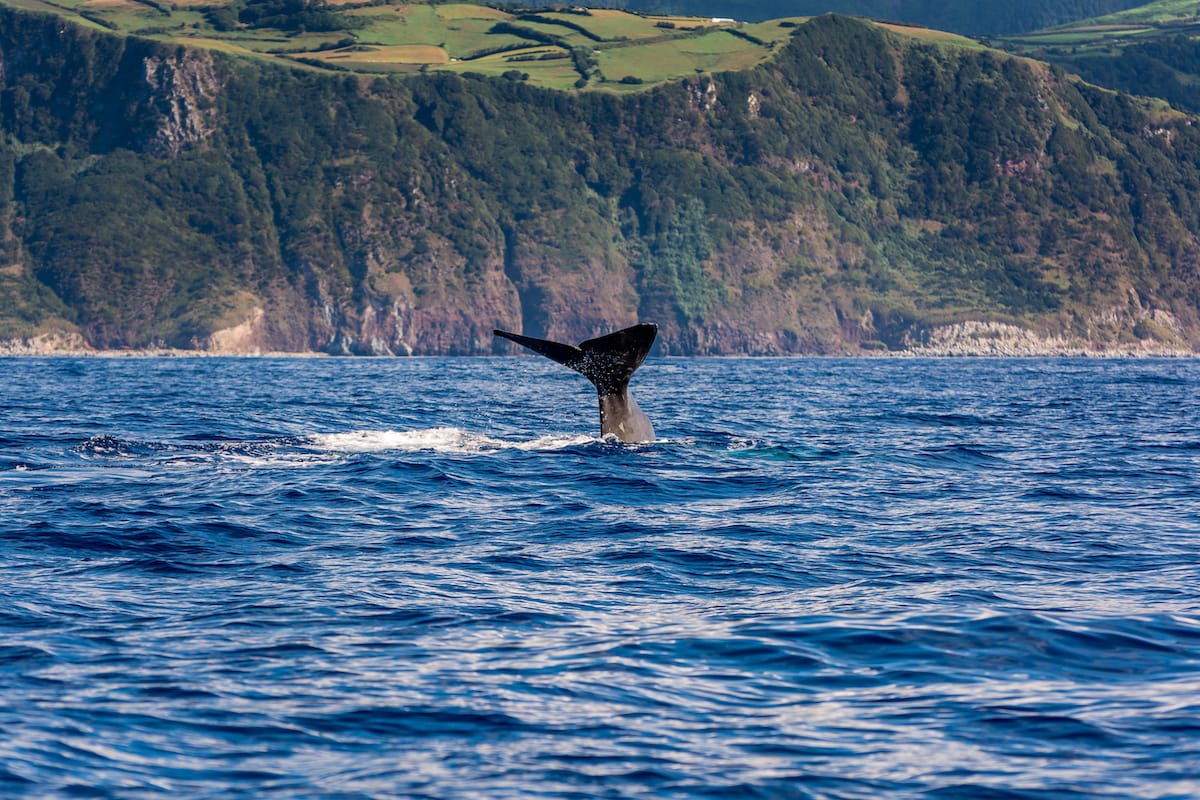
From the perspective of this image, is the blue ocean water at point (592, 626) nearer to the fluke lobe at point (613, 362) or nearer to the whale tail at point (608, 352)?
the fluke lobe at point (613, 362)

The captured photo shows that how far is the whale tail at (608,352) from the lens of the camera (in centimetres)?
2292

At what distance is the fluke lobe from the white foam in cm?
124

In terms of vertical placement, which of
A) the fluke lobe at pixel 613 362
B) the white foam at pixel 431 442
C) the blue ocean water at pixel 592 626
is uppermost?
the fluke lobe at pixel 613 362

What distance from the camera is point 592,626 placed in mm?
12289

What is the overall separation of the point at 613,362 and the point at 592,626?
12.2 meters

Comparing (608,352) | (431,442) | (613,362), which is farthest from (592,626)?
(431,442)

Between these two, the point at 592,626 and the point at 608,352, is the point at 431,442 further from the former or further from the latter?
the point at 592,626

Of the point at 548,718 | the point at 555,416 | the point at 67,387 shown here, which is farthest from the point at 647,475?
the point at 67,387

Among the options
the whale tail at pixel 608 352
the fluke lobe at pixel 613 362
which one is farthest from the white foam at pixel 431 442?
the whale tail at pixel 608 352

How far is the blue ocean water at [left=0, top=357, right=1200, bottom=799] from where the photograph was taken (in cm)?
873

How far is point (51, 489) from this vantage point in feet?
68.3

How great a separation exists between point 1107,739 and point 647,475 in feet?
47.4

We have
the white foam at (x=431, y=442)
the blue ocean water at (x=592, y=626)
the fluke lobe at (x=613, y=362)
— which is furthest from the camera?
the white foam at (x=431, y=442)

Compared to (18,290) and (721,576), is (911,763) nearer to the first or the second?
(721,576)
